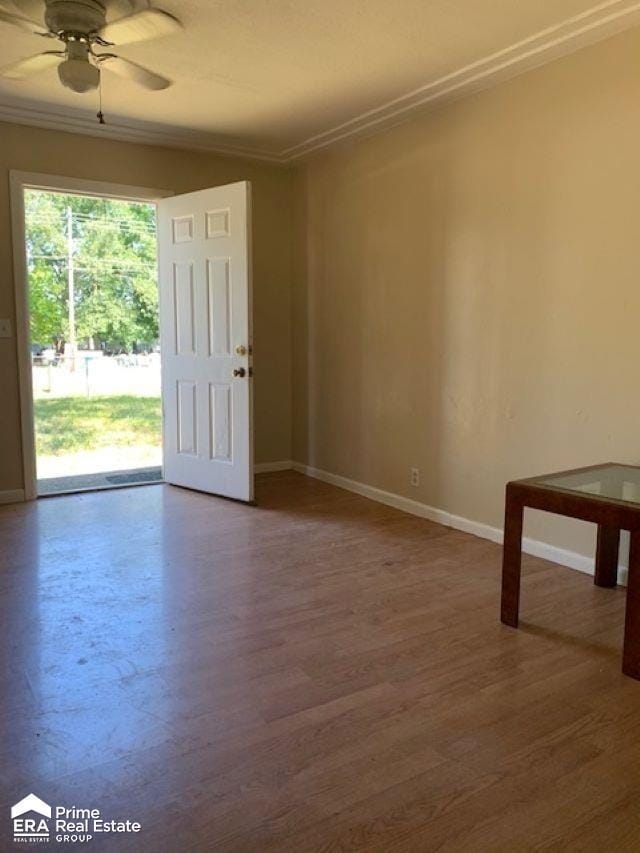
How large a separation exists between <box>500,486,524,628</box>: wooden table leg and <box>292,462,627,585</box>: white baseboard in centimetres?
74

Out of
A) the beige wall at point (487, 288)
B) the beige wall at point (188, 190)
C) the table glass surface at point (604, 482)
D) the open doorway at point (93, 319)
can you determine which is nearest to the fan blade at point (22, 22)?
the beige wall at point (188, 190)

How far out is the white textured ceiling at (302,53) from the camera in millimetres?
2611

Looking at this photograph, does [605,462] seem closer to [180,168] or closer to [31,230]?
[180,168]

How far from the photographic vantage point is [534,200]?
3125 mm

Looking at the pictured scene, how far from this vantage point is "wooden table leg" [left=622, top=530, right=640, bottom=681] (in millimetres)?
2035

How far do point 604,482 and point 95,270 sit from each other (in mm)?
7169

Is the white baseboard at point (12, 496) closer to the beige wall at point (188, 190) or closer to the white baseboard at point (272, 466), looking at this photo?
the beige wall at point (188, 190)

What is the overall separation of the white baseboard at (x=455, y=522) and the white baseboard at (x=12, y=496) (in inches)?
83.5

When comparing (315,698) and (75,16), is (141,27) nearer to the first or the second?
(75,16)

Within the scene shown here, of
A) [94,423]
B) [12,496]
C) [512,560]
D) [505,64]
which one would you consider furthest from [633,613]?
[94,423]

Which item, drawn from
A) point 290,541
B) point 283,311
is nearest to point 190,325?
point 283,311

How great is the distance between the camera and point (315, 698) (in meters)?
1.94

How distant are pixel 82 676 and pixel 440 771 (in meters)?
1.20

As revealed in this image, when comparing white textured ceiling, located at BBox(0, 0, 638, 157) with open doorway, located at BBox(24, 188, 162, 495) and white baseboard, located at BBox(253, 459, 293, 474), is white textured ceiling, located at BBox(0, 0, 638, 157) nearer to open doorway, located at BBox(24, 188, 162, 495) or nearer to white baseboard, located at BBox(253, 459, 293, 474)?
white baseboard, located at BBox(253, 459, 293, 474)
